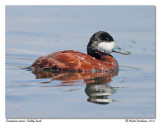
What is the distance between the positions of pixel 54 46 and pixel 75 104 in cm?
439

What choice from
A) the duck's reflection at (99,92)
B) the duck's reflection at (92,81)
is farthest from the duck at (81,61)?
the duck's reflection at (99,92)

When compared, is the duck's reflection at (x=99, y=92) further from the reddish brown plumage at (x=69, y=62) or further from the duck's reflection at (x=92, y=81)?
the reddish brown plumage at (x=69, y=62)

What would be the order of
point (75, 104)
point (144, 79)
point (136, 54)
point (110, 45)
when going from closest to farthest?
point (75, 104) < point (144, 79) < point (110, 45) < point (136, 54)

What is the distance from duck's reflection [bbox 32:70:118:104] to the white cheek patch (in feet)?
2.15

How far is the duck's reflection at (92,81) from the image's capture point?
24.8ft

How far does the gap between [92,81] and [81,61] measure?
73 cm

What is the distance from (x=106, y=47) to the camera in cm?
985

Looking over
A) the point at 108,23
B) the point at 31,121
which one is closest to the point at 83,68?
the point at 31,121

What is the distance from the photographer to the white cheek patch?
32.0 feet

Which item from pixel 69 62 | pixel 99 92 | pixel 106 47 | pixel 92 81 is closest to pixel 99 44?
pixel 106 47

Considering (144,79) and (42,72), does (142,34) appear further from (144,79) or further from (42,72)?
(42,72)

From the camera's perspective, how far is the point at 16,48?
10.9 meters

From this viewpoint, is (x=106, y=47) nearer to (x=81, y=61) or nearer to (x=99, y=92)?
(x=81, y=61)

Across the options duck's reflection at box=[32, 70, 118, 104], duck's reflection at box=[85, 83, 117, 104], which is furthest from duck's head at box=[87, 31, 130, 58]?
duck's reflection at box=[85, 83, 117, 104]
